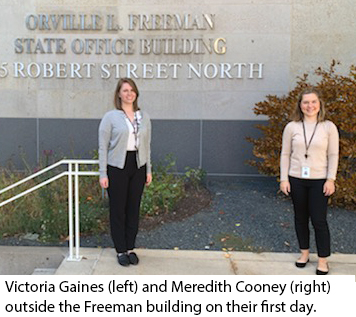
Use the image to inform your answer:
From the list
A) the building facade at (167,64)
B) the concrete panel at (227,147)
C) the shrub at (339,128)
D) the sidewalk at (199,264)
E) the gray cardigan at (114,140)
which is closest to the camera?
the gray cardigan at (114,140)

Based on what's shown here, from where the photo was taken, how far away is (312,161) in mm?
3473

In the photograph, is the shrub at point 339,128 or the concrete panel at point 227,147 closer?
the shrub at point 339,128

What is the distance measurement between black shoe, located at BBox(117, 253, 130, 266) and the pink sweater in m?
1.76

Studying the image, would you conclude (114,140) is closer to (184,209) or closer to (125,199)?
(125,199)

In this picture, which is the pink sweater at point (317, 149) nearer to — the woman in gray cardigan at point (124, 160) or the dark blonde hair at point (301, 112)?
the dark blonde hair at point (301, 112)

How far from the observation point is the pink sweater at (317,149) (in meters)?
3.45

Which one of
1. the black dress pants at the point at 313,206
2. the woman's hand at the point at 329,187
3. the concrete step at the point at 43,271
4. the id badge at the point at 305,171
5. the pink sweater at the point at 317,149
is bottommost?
the concrete step at the point at 43,271

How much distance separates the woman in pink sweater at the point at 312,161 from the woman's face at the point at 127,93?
1.44m

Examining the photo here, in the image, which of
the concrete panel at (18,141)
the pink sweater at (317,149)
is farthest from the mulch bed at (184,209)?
the concrete panel at (18,141)

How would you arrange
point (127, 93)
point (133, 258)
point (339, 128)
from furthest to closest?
point (339, 128)
point (133, 258)
point (127, 93)

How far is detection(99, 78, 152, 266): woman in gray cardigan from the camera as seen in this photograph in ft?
11.7

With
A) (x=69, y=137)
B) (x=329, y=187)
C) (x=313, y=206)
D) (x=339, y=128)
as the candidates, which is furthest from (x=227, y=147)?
(x=329, y=187)

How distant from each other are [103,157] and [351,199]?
3661mm

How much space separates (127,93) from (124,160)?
0.60m
